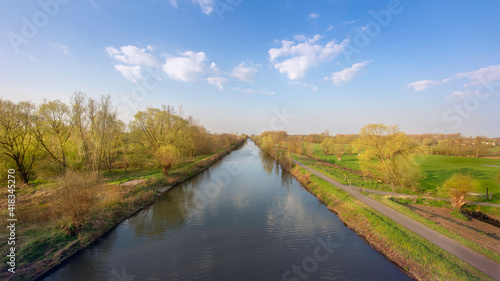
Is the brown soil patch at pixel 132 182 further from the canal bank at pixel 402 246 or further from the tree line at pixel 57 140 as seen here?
the canal bank at pixel 402 246

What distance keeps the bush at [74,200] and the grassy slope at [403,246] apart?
17312mm

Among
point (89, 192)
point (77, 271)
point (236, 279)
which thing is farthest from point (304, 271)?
point (89, 192)

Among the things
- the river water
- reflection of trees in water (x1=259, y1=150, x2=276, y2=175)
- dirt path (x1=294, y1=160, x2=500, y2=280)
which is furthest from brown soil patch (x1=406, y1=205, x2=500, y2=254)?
reflection of trees in water (x1=259, y1=150, x2=276, y2=175)

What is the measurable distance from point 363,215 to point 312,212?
3.87 metres

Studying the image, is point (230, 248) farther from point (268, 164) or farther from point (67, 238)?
point (268, 164)

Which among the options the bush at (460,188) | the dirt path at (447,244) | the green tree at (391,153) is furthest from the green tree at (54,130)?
the bush at (460,188)

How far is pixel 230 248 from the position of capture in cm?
1046

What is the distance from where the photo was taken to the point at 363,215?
1354 centimetres

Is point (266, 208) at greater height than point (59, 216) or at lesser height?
lesser

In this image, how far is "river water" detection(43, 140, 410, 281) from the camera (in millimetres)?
8547

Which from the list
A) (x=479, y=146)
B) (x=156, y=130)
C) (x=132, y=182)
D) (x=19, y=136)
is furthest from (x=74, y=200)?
(x=479, y=146)

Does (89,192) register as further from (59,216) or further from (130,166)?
(130,166)

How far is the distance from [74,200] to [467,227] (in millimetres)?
23909

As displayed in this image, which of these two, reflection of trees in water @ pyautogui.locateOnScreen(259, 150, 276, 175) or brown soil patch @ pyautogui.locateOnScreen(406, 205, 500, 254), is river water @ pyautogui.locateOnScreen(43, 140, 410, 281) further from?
reflection of trees in water @ pyautogui.locateOnScreen(259, 150, 276, 175)
